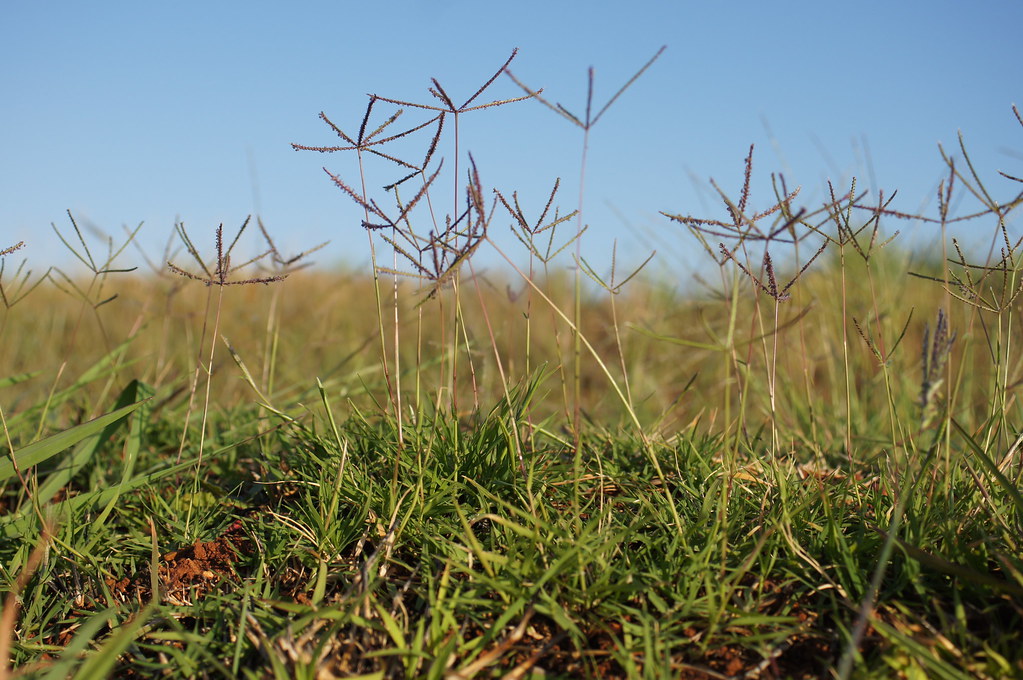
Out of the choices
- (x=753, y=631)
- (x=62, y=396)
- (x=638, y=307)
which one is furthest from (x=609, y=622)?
(x=638, y=307)

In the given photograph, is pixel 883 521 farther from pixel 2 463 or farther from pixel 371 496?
pixel 2 463

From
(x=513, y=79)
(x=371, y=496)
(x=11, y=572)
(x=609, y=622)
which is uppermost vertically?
(x=513, y=79)

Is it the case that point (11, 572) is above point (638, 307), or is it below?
below

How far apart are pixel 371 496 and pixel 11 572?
31.3 inches

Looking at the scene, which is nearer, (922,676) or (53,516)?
(922,676)

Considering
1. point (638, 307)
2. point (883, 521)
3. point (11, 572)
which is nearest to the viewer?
point (883, 521)

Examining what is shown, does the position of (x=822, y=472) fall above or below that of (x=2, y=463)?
above

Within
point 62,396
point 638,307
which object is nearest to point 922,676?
point 62,396

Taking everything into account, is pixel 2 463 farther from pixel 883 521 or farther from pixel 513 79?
pixel 883 521

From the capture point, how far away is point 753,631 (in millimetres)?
1310

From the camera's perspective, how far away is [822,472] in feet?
6.37

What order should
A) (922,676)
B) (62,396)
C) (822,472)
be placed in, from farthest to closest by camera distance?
(62,396), (822,472), (922,676)

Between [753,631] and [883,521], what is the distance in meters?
0.40

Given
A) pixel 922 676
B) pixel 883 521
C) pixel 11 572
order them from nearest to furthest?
pixel 922 676 < pixel 883 521 < pixel 11 572
